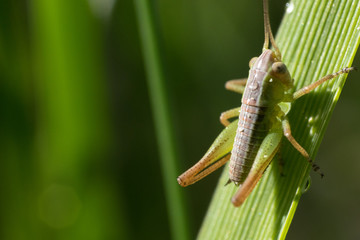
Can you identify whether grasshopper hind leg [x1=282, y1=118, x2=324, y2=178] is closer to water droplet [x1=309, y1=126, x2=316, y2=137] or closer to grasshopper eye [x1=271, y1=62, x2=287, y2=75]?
water droplet [x1=309, y1=126, x2=316, y2=137]

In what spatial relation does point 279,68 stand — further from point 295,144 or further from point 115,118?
point 115,118

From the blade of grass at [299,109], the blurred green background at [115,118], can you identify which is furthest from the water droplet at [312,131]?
the blurred green background at [115,118]

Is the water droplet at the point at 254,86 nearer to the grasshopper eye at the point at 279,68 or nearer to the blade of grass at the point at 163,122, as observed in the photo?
the grasshopper eye at the point at 279,68

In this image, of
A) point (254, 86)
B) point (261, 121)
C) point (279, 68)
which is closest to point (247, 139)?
point (261, 121)

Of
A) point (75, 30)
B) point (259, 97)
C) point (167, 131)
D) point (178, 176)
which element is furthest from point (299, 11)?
point (75, 30)

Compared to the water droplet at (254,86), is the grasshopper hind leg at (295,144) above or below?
below

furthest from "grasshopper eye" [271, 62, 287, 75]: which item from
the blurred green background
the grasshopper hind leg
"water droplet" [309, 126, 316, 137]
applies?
the blurred green background
